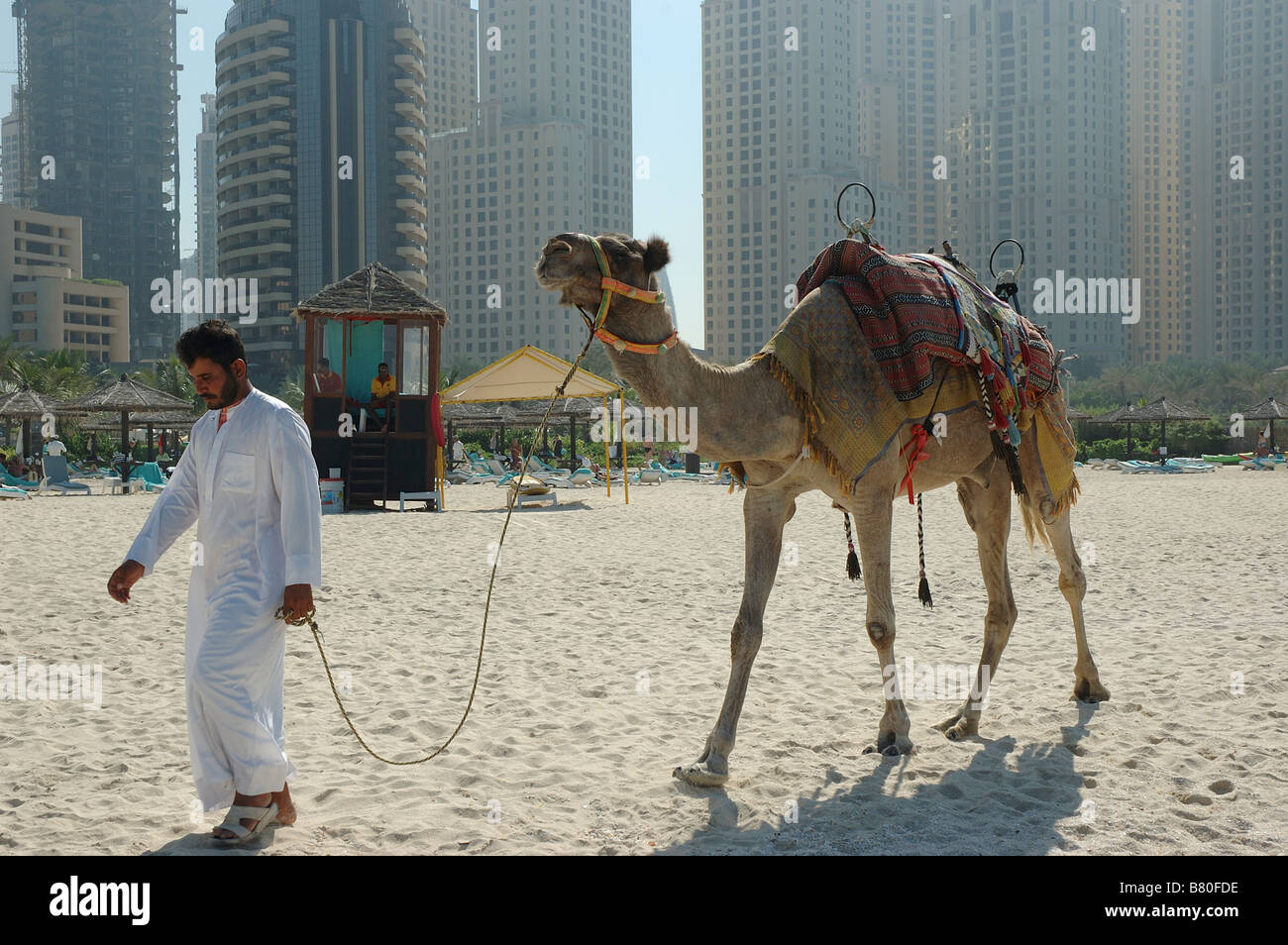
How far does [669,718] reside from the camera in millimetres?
5945

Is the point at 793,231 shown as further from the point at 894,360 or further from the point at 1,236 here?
the point at 894,360

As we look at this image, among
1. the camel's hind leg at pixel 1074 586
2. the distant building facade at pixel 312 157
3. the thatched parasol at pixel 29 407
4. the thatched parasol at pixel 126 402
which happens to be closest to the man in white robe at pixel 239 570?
the camel's hind leg at pixel 1074 586

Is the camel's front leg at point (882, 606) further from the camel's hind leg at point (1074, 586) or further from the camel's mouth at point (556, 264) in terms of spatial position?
the camel's mouth at point (556, 264)

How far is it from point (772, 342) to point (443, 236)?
109980mm

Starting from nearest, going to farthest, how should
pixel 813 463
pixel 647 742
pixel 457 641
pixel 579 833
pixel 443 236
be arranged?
pixel 579 833 → pixel 813 463 → pixel 647 742 → pixel 457 641 → pixel 443 236

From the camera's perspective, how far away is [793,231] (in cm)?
9469

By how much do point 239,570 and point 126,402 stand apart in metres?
30.3

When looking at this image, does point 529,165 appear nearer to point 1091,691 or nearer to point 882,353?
point 1091,691

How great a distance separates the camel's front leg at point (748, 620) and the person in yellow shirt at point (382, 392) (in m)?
16.2

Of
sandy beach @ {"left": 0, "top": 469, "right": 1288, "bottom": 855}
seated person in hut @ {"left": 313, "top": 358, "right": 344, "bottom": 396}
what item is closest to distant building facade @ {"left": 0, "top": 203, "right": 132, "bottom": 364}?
seated person in hut @ {"left": 313, "top": 358, "right": 344, "bottom": 396}

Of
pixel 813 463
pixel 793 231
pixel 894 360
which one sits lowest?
pixel 813 463

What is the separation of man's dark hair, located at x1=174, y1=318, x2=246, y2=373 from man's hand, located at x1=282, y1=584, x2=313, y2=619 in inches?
36.2

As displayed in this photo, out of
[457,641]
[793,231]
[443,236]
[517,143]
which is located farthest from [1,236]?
[457,641]

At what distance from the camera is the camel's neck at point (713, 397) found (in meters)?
4.37
